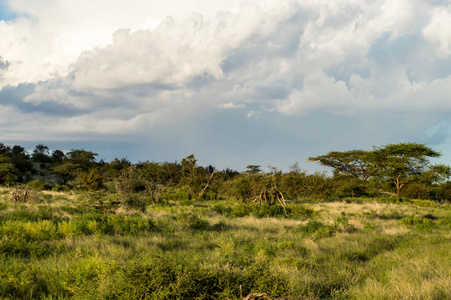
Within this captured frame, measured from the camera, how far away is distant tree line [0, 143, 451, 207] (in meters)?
21.8

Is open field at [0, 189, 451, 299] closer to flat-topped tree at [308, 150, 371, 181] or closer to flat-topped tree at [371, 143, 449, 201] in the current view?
flat-topped tree at [371, 143, 449, 201]

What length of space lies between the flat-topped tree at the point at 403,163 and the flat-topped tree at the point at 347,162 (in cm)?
848

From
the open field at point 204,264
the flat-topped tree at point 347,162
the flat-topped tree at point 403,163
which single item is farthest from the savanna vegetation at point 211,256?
the flat-topped tree at point 347,162

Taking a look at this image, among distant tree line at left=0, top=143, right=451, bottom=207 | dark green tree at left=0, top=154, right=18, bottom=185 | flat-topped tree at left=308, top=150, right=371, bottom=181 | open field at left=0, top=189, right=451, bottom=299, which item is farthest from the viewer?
flat-topped tree at left=308, top=150, right=371, bottom=181

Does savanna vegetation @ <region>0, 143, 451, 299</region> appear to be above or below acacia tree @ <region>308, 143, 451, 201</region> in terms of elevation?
below

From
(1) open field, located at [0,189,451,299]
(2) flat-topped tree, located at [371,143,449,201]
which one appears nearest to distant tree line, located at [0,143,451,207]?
(2) flat-topped tree, located at [371,143,449,201]

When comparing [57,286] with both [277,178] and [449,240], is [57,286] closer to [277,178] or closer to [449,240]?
[449,240]

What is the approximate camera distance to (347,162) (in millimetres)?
58094

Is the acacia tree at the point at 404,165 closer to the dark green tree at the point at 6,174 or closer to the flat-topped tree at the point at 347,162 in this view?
the flat-topped tree at the point at 347,162

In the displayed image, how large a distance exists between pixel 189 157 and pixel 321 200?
16214mm

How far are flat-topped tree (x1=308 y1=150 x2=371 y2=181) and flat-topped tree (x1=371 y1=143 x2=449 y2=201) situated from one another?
8.48 m

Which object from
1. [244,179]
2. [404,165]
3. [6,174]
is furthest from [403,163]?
[6,174]

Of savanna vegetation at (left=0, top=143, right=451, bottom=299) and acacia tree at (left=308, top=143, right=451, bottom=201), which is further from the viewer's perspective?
acacia tree at (left=308, top=143, right=451, bottom=201)

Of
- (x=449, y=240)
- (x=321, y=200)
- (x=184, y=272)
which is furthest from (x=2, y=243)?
(x=321, y=200)
